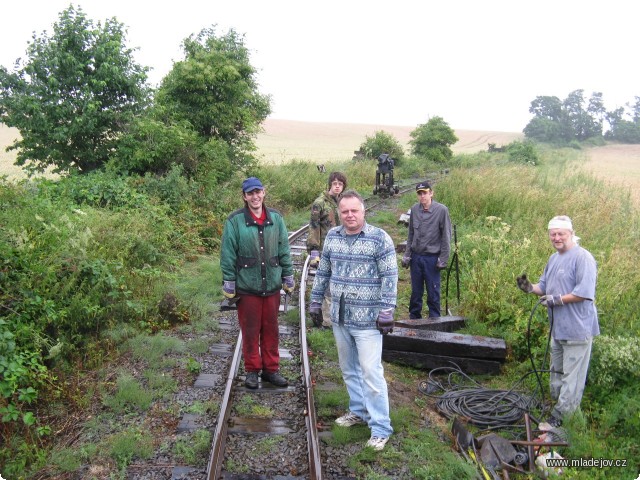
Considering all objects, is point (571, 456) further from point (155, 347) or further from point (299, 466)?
point (155, 347)

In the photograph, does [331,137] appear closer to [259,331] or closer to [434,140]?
[434,140]

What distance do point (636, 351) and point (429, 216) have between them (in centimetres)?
296

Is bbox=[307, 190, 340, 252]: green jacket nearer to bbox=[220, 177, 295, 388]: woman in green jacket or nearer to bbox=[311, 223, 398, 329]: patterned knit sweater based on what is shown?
bbox=[220, 177, 295, 388]: woman in green jacket

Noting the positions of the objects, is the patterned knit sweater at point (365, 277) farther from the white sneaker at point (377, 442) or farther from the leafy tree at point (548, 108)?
the leafy tree at point (548, 108)

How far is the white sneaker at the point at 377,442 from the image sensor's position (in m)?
4.32

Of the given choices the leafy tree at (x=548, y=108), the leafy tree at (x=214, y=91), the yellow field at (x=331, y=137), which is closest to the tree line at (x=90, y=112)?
the leafy tree at (x=214, y=91)

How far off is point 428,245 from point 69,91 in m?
10.1

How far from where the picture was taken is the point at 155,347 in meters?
6.20

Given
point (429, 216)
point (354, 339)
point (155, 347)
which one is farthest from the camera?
point (429, 216)

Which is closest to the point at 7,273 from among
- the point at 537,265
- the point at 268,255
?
the point at 268,255

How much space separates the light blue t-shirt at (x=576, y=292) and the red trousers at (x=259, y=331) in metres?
2.76

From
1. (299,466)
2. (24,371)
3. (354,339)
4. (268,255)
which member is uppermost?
(268,255)

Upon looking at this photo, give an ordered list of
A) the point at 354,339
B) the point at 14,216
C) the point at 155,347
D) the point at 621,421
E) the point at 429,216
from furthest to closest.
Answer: the point at 429,216, the point at 14,216, the point at 155,347, the point at 621,421, the point at 354,339

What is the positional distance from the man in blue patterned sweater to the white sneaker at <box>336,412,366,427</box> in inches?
9.2
